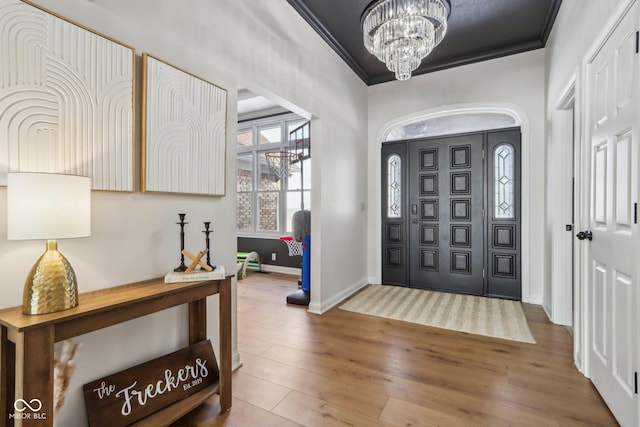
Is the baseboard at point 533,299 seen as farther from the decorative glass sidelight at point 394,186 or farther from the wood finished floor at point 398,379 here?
the decorative glass sidelight at point 394,186

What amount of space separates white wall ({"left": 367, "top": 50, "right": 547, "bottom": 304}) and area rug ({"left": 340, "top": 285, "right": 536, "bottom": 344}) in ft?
2.18

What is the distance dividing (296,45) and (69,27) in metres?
2.05

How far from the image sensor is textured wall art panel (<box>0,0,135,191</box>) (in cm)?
124

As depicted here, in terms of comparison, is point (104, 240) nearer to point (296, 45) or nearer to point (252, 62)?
Result: point (252, 62)

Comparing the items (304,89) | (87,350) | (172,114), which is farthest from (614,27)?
(87,350)

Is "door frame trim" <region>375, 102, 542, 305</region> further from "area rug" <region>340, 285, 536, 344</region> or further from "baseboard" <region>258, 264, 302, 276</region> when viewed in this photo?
"baseboard" <region>258, 264, 302, 276</region>

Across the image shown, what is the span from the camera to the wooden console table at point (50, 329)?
1040 millimetres

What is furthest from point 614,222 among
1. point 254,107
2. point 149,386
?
point 254,107

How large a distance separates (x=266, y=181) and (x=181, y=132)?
14.0 ft

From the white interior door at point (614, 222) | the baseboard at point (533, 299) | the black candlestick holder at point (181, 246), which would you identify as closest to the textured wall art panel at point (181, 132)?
the black candlestick holder at point (181, 246)

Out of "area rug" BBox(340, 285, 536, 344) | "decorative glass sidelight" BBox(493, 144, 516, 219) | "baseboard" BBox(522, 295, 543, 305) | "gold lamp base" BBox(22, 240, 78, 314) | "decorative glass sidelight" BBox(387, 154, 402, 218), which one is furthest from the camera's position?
"decorative glass sidelight" BBox(387, 154, 402, 218)

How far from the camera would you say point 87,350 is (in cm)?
147

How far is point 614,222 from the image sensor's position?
1719 millimetres

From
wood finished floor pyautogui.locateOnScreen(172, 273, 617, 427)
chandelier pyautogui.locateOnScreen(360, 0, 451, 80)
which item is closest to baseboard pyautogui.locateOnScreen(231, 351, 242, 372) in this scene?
wood finished floor pyautogui.locateOnScreen(172, 273, 617, 427)
